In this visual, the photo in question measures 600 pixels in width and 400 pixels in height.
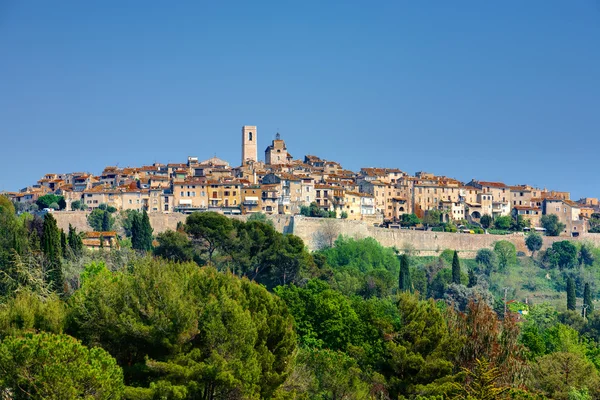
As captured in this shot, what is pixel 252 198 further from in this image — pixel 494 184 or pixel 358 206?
pixel 494 184

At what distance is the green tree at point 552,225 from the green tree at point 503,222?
107 inches

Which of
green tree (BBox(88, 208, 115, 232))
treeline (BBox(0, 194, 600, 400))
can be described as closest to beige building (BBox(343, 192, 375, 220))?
green tree (BBox(88, 208, 115, 232))

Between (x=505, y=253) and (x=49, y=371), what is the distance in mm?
58661

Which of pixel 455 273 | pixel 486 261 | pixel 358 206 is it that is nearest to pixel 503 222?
pixel 486 261

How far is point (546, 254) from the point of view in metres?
78.6

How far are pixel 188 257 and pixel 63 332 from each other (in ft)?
86.3

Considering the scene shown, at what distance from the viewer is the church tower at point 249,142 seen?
324ft

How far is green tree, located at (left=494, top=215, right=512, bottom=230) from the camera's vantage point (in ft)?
275

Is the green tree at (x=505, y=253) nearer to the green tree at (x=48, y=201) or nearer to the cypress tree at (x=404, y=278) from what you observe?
the cypress tree at (x=404, y=278)

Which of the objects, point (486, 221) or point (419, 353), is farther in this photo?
point (486, 221)

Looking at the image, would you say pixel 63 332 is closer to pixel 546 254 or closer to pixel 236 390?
pixel 236 390

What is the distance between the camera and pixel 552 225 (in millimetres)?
83750

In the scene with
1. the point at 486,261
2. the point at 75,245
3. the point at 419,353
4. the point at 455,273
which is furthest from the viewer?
the point at 486,261

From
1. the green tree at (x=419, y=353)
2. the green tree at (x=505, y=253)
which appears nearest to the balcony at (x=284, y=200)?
the green tree at (x=505, y=253)
